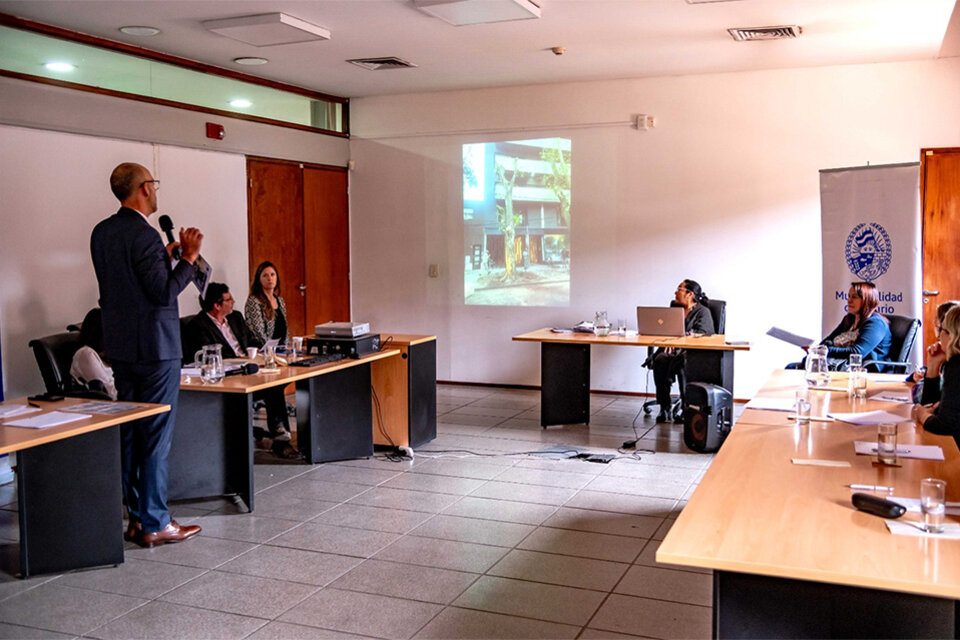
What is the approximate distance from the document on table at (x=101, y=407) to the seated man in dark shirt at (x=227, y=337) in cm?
197

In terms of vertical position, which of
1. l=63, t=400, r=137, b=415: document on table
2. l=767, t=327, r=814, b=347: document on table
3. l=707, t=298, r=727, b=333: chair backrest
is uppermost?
l=707, t=298, r=727, b=333: chair backrest

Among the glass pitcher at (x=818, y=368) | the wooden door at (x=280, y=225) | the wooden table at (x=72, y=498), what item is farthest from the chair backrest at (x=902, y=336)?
the wooden door at (x=280, y=225)

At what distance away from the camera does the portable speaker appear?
6.05m

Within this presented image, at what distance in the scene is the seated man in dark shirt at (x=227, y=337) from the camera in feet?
19.7

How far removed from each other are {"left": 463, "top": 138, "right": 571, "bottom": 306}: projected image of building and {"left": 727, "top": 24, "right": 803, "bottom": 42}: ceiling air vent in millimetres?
2440

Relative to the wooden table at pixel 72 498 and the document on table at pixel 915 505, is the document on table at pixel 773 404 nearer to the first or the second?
the document on table at pixel 915 505

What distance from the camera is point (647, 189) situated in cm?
845

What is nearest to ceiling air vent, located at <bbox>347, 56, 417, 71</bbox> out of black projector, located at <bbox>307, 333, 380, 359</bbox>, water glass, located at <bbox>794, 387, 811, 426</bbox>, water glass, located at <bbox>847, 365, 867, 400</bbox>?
black projector, located at <bbox>307, 333, 380, 359</bbox>

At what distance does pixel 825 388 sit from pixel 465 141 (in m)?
5.44

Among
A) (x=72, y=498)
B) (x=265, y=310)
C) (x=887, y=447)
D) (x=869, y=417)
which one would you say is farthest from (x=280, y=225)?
(x=887, y=447)

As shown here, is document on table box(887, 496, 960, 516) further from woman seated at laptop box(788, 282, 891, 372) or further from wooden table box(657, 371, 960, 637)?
woman seated at laptop box(788, 282, 891, 372)

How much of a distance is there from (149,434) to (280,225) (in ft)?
Answer: 15.4

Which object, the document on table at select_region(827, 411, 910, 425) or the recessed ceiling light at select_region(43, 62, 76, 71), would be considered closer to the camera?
the document on table at select_region(827, 411, 910, 425)

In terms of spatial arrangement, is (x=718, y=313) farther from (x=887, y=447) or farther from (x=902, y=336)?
(x=887, y=447)
